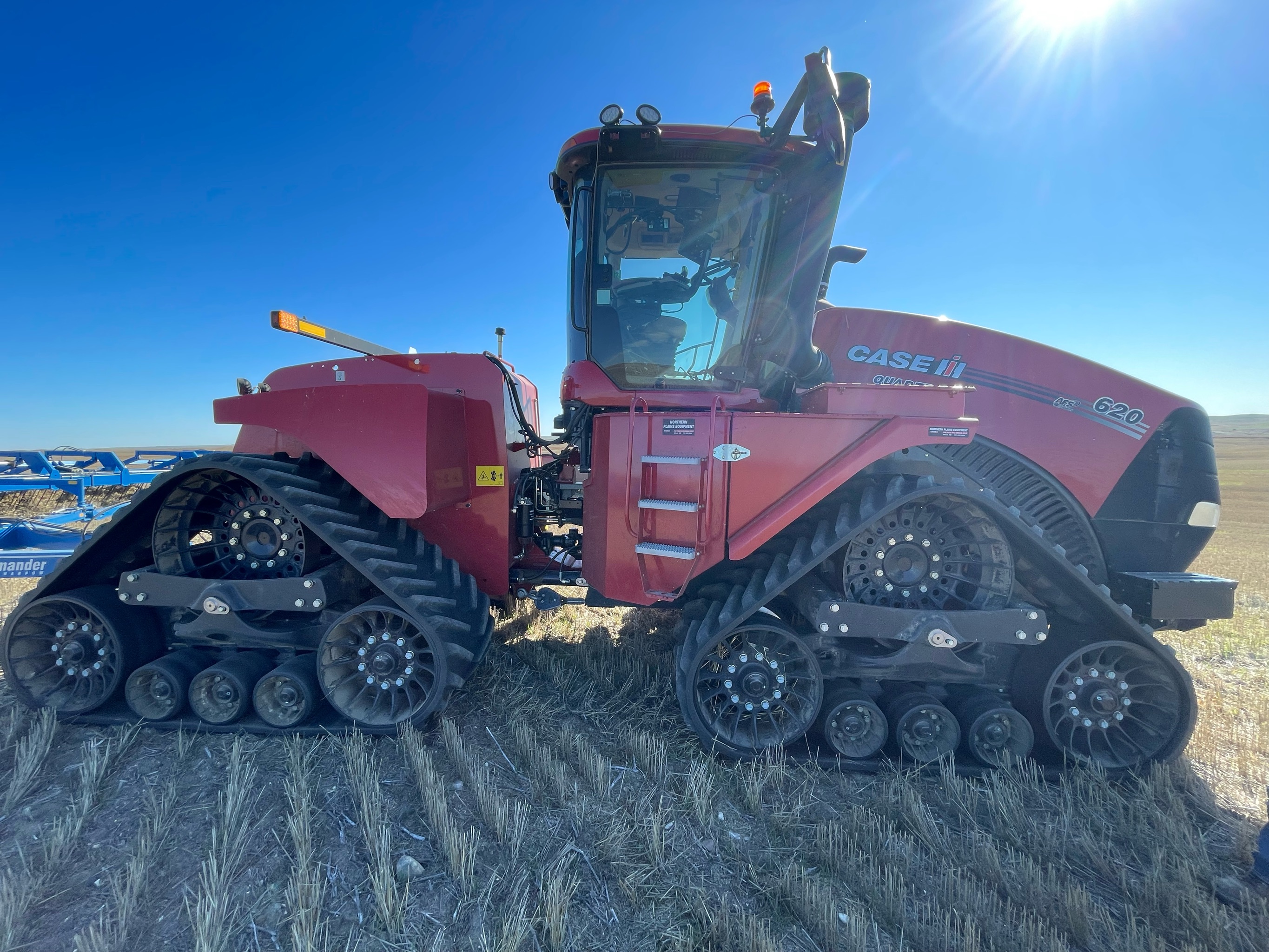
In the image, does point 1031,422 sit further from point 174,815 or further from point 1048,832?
point 174,815

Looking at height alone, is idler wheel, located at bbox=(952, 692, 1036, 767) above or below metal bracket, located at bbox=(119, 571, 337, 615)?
below

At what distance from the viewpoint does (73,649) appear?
3.12 meters

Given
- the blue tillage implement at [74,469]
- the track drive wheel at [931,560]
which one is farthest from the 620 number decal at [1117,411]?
the blue tillage implement at [74,469]

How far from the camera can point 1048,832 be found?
2371 millimetres

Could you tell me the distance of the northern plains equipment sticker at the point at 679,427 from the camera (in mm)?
2893

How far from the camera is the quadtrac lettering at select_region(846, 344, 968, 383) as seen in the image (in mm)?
3357

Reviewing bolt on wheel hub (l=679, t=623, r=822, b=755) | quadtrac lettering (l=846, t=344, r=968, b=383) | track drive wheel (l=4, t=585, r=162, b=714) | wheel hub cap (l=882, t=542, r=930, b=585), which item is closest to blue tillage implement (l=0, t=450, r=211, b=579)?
track drive wheel (l=4, t=585, r=162, b=714)

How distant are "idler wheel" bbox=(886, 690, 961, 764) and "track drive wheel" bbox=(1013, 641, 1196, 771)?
48 cm

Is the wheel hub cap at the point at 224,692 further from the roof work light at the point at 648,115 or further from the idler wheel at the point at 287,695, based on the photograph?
the roof work light at the point at 648,115

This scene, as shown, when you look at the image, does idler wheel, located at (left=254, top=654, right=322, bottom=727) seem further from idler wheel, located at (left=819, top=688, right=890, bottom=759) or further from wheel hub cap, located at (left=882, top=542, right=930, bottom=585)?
wheel hub cap, located at (left=882, top=542, right=930, bottom=585)

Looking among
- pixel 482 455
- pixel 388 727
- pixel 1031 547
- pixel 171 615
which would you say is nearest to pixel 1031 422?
pixel 1031 547

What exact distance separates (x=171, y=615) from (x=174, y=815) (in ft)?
4.45

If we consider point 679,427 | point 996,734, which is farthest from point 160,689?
point 996,734

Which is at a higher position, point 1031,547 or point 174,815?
point 1031,547
